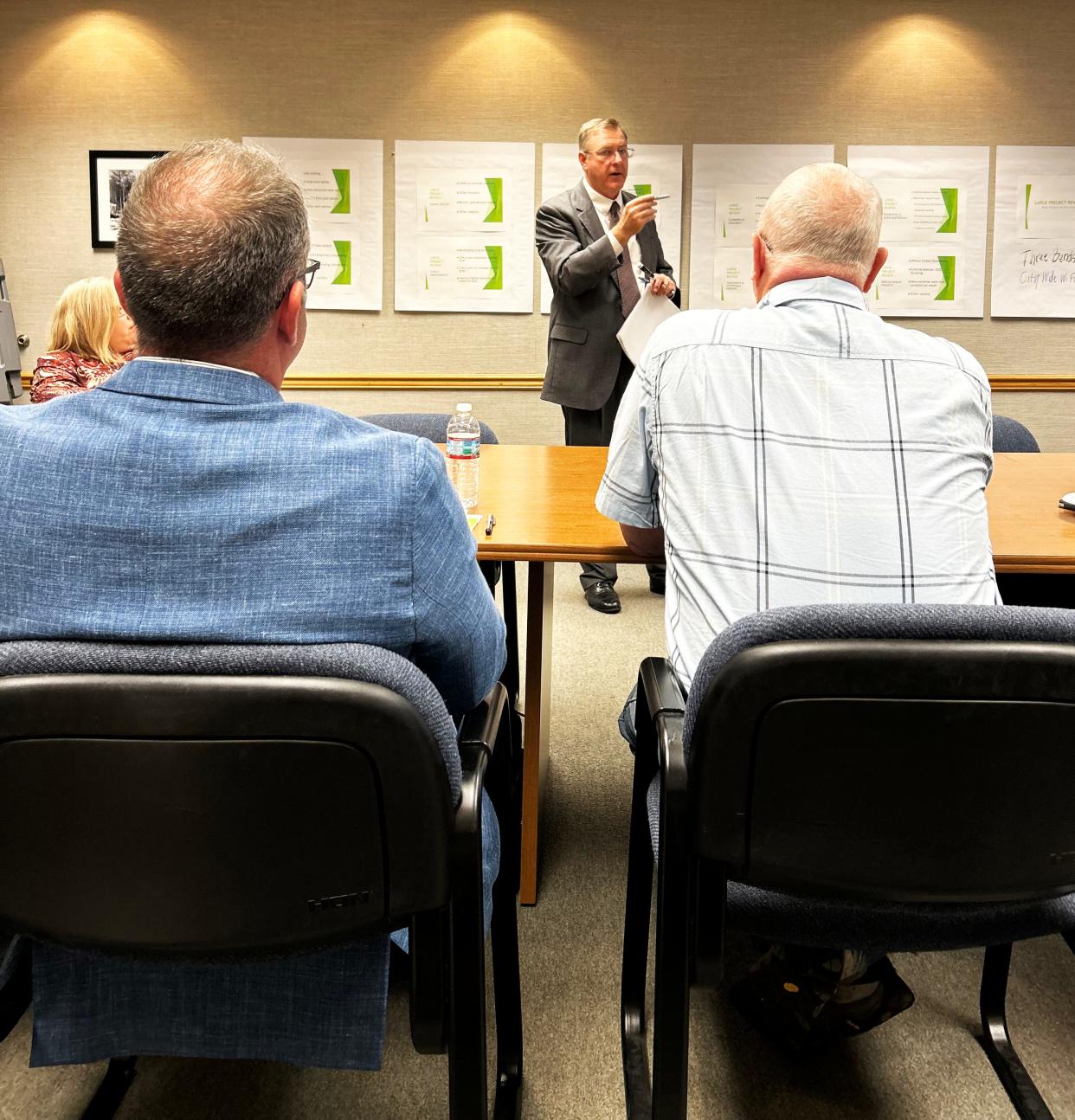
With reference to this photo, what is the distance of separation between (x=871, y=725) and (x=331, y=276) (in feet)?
13.8

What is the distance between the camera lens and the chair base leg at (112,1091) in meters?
1.25

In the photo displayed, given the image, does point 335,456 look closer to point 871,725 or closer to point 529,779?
point 871,725

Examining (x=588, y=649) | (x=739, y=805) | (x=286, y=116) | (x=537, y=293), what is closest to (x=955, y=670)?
(x=739, y=805)

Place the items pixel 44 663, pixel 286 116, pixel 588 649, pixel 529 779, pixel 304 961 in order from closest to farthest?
pixel 44 663
pixel 304 961
pixel 529 779
pixel 588 649
pixel 286 116

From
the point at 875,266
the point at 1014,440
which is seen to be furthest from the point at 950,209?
the point at 875,266

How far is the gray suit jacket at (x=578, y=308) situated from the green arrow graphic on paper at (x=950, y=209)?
1676mm

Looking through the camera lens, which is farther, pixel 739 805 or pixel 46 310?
pixel 46 310

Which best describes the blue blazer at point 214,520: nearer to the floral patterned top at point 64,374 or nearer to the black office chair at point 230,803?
the black office chair at point 230,803

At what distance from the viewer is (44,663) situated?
71 centimetres

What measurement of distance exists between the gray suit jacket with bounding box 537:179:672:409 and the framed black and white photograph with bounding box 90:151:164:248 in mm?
2172

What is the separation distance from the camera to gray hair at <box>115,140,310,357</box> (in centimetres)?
88

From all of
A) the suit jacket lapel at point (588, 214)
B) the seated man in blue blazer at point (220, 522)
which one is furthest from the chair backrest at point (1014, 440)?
the seated man in blue blazer at point (220, 522)

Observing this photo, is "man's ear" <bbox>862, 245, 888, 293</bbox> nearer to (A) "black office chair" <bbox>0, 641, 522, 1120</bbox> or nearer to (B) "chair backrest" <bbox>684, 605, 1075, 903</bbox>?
(B) "chair backrest" <bbox>684, 605, 1075, 903</bbox>

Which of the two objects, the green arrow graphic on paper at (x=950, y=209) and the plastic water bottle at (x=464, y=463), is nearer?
the plastic water bottle at (x=464, y=463)
